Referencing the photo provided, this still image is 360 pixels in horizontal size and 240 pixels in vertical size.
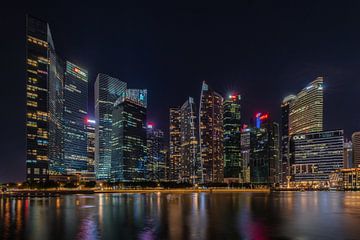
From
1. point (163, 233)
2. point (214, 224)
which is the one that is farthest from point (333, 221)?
point (163, 233)

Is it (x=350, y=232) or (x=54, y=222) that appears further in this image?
(x=54, y=222)

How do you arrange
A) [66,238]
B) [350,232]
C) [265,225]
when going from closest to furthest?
[66,238] < [350,232] < [265,225]

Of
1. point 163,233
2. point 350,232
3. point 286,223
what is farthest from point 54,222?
point 350,232

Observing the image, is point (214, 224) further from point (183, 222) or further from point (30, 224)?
point (30, 224)

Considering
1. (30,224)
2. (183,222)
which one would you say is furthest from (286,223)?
(30,224)

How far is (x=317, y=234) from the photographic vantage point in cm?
4591

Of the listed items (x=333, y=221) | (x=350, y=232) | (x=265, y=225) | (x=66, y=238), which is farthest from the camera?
(x=333, y=221)

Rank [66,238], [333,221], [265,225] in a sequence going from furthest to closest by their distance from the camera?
[333,221]
[265,225]
[66,238]

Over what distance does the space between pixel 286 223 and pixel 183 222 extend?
13745mm

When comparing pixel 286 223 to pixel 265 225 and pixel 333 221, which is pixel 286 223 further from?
pixel 333 221

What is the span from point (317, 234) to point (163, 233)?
1656cm

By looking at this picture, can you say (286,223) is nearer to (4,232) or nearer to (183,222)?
(183,222)

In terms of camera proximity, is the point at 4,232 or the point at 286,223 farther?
the point at 286,223

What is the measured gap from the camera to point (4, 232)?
160 ft
